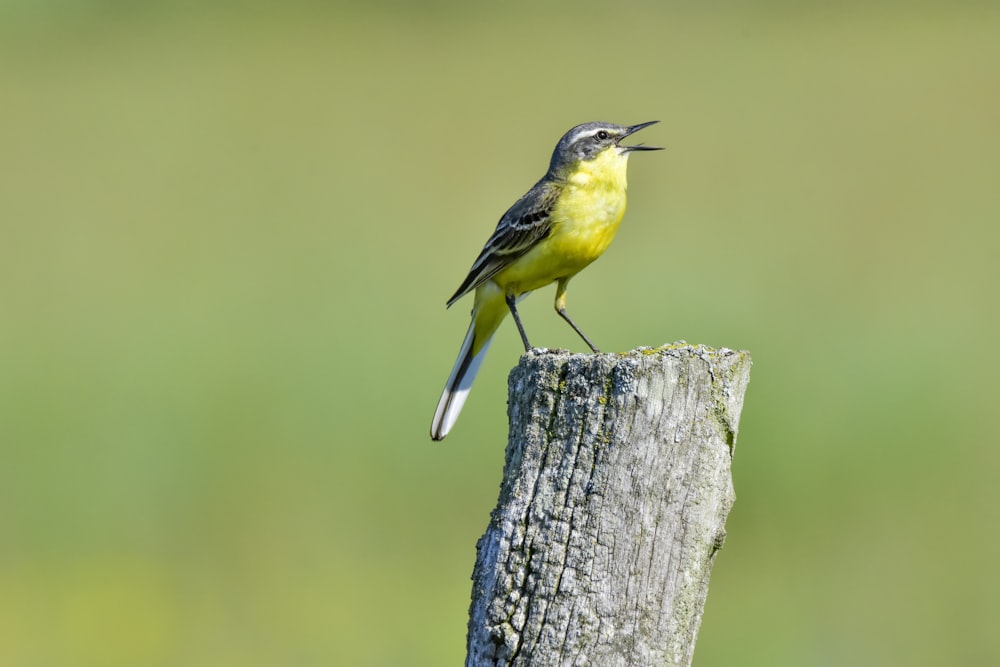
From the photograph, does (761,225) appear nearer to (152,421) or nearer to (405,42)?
(152,421)

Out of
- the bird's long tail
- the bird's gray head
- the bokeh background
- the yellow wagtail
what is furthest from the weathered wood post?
the bokeh background

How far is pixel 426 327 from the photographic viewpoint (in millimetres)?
10656

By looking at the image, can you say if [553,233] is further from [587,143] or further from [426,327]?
[426,327]

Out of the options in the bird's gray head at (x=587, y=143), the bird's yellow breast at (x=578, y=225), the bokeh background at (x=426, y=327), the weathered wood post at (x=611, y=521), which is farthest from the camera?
the bokeh background at (x=426, y=327)

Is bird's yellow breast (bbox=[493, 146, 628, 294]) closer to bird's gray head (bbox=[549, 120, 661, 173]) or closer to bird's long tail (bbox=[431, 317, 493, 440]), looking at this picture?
bird's gray head (bbox=[549, 120, 661, 173])

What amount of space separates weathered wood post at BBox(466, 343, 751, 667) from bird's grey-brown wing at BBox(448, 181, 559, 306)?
2959 millimetres

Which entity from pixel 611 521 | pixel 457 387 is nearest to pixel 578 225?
pixel 457 387

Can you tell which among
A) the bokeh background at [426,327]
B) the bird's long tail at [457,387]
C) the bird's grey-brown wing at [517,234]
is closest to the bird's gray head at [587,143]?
the bird's grey-brown wing at [517,234]

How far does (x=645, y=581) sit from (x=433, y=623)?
469cm

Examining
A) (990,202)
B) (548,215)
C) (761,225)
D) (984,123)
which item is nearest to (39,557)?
(548,215)

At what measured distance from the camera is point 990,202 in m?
13.2

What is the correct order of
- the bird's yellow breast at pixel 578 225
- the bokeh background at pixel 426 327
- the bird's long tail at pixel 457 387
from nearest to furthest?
the bird's long tail at pixel 457 387, the bird's yellow breast at pixel 578 225, the bokeh background at pixel 426 327

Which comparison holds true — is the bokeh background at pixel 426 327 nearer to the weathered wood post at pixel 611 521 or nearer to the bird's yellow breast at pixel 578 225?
the bird's yellow breast at pixel 578 225

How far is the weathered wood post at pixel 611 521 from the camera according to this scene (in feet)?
11.5
